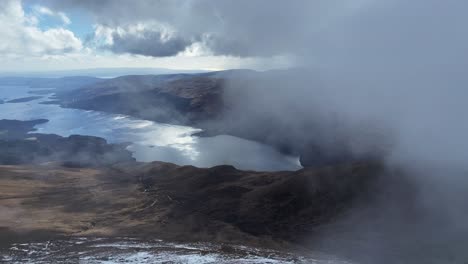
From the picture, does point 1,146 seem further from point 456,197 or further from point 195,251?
point 456,197

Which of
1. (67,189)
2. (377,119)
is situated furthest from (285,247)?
(377,119)

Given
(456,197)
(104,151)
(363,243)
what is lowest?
(104,151)

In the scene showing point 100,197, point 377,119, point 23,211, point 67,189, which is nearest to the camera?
point 23,211

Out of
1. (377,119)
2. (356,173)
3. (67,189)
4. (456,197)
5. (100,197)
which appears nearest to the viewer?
(456,197)

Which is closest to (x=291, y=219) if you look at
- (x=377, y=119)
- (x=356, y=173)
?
(x=356, y=173)

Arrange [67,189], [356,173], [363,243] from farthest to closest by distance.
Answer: [67,189]
[356,173]
[363,243]

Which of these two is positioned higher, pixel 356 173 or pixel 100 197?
pixel 356 173

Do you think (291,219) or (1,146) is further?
(1,146)

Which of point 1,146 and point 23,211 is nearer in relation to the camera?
point 23,211

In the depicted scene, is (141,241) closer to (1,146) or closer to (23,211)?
(23,211)
